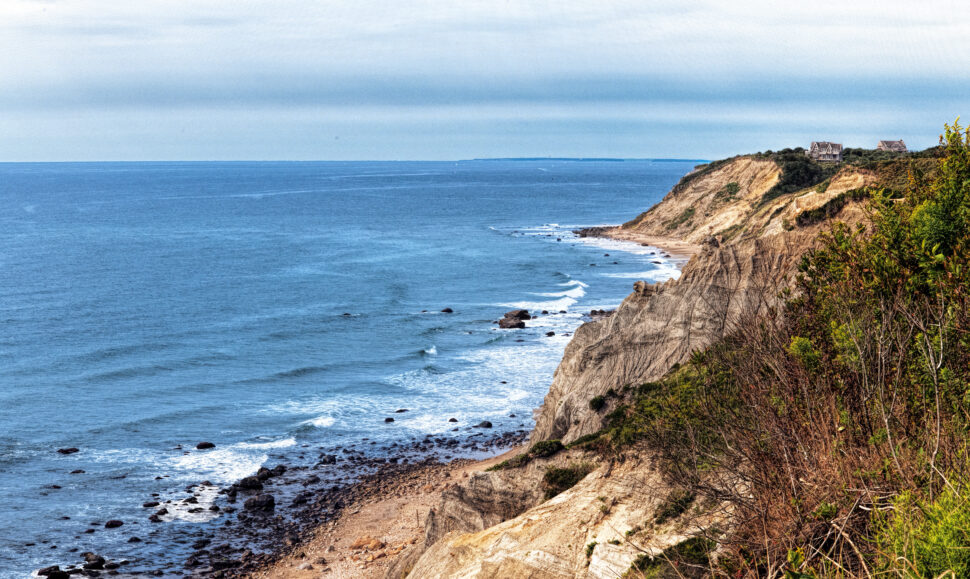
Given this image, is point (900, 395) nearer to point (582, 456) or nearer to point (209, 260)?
point (582, 456)

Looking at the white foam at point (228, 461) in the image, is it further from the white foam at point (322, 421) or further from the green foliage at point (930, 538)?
the green foliage at point (930, 538)

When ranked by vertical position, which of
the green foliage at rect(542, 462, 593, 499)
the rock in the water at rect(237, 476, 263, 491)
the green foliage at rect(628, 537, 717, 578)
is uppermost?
the green foliage at rect(628, 537, 717, 578)

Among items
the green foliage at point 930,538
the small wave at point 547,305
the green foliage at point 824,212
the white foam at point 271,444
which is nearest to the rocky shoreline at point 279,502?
the white foam at point 271,444

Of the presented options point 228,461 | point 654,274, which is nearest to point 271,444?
point 228,461

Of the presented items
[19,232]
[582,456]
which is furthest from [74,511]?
[19,232]

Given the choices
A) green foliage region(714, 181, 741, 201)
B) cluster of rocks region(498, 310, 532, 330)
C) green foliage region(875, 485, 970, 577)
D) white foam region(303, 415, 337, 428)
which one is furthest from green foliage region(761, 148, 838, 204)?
green foliage region(875, 485, 970, 577)

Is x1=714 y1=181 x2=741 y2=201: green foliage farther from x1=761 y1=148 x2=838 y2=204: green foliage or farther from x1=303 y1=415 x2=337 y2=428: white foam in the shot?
x1=303 y1=415 x2=337 y2=428: white foam

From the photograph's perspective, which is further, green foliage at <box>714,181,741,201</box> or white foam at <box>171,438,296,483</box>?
green foliage at <box>714,181,741,201</box>
